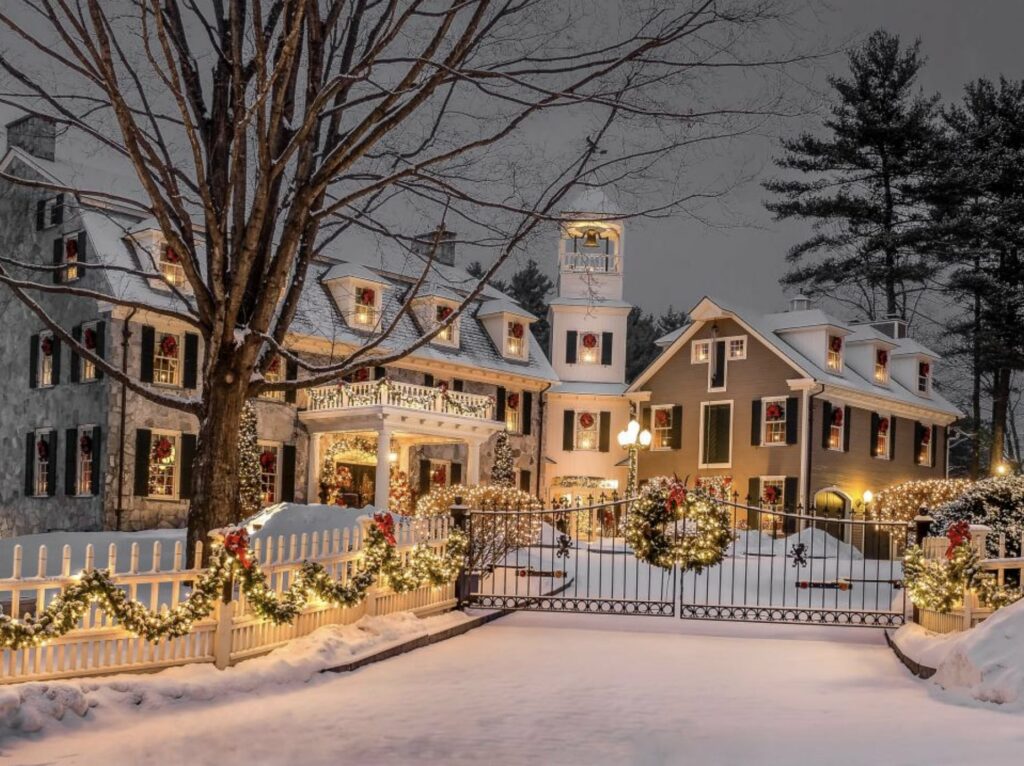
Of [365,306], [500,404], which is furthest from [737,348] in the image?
[365,306]

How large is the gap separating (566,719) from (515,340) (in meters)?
27.7

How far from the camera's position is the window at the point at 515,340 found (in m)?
36.2

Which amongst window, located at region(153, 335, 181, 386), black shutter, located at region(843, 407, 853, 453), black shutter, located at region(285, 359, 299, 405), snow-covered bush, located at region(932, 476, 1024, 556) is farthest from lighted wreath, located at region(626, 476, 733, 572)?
black shutter, located at region(843, 407, 853, 453)

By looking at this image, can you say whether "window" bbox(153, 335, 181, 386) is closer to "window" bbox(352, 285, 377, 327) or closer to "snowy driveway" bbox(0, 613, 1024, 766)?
"window" bbox(352, 285, 377, 327)

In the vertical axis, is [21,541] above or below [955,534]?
below

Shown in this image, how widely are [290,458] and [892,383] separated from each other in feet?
69.6

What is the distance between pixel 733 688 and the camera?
10.8 metres

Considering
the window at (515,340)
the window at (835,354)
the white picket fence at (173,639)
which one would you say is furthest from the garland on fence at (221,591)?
the window at (835,354)

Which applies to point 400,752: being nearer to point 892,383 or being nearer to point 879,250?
point 892,383

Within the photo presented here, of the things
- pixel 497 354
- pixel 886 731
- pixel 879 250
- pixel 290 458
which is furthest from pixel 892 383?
pixel 886 731

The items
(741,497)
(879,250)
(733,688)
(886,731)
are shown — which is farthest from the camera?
(879,250)

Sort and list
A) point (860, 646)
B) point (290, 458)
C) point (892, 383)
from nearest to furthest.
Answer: point (860, 646)
point (290, 458)
point (892, 383)

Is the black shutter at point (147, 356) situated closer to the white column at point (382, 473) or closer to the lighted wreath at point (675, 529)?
the white column at point (382, 473)

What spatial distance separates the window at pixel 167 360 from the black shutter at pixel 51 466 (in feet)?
10.5
